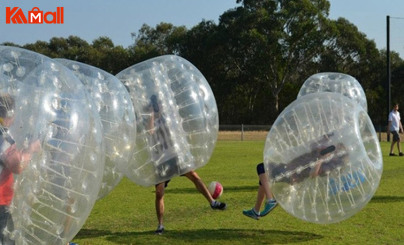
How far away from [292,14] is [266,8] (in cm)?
208

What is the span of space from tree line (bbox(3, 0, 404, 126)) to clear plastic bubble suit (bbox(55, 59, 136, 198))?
35438 mm

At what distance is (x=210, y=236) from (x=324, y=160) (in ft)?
5.61

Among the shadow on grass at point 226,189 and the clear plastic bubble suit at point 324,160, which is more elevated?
the clear plastic bubble suit at point 324,160

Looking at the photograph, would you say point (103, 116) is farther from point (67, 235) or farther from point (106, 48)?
point (106, 48)

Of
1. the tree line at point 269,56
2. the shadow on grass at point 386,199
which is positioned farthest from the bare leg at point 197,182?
the tree line at point 269,56

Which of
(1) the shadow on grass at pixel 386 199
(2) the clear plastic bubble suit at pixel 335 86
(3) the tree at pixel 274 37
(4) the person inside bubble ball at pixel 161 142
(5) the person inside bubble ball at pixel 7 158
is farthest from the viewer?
(3) the tree at pixel 274 37

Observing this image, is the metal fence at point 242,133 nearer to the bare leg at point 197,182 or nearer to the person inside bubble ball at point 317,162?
the bare leg at point 197,182

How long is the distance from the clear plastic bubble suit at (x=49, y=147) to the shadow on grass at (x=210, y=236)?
7.85 ft

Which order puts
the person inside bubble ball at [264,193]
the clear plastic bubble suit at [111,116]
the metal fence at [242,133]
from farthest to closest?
the metal fence at [242,133], the person inside bubble ball at [264,193], the clear plastic bubble suit at [111,116]

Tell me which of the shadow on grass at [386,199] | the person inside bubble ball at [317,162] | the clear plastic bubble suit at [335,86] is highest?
the clear plastic bubble suit at [335,86]

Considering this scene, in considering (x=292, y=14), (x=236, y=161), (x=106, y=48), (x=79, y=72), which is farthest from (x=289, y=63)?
(x=79, y=72)

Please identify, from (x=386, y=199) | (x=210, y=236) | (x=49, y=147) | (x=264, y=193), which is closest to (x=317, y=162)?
(x=264, y=193)

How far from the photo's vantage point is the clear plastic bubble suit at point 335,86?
9.61 m

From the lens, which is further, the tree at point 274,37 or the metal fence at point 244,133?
the tree at point 274,37
